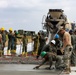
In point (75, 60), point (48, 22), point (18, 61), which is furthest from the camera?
point (48, 22)

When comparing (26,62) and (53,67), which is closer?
(53,67)

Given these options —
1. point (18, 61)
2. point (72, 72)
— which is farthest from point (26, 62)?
point (72, 72)

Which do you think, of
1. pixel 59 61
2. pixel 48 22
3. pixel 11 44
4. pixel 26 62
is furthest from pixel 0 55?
pixel 59 61

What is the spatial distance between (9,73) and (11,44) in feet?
35.4

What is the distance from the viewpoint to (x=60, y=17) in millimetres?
28469

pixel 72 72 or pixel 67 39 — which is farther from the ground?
pixel 67 39

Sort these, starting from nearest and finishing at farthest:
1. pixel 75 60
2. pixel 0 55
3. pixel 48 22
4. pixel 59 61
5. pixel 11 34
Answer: pixel 59 61 < pixel 75 60 < pixel 0 55 < pixel 11 34 < pixel 48 22

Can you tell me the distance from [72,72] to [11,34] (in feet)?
33.4

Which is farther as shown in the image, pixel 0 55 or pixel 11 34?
pixel 11 34

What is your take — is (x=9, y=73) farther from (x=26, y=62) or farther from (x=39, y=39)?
(x=39, y=39)

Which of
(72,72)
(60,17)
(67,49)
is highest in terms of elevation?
(60,17)

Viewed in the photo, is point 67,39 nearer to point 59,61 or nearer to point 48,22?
point 59,61

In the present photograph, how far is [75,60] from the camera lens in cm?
1903

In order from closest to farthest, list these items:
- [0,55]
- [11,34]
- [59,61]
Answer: [59,61], [0,55], [11,34]
